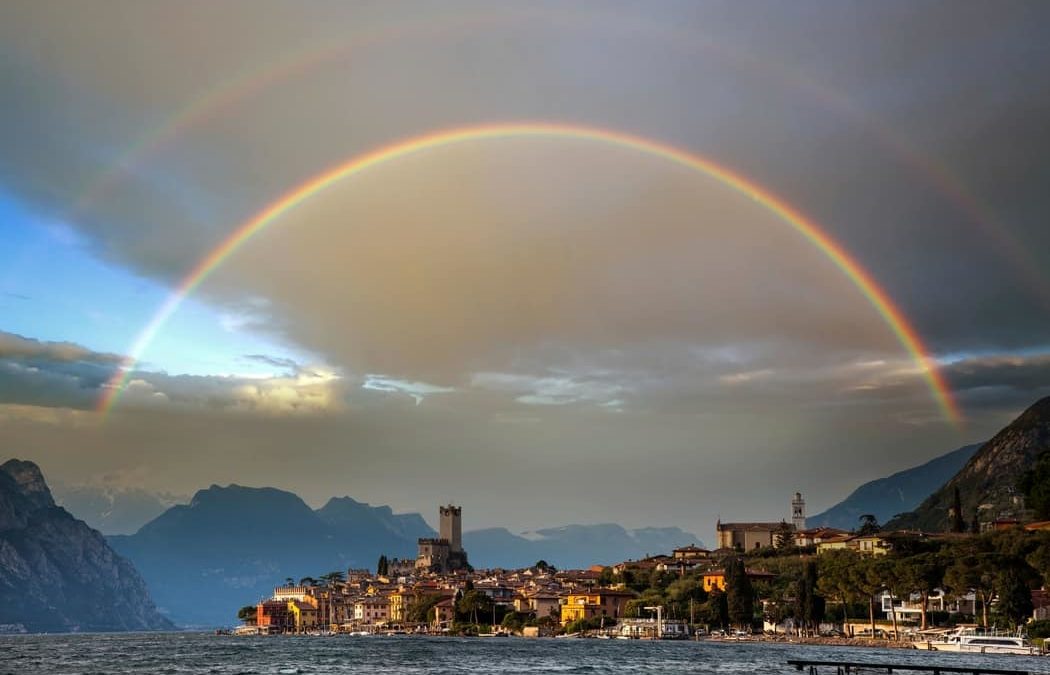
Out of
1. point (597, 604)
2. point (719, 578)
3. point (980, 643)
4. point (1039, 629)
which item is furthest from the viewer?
point (597, 604)

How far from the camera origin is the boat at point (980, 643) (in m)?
105

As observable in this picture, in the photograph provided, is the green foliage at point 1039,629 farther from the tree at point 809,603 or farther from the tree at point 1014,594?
the tree at point 809,603

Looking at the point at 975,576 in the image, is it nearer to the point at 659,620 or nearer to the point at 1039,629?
the point at 1039,629

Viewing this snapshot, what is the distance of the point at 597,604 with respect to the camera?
184 metres

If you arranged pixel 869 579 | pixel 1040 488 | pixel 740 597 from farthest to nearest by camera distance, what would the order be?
1. pixel 740 597
2. pixel 1040 488
3. pixel 869 579

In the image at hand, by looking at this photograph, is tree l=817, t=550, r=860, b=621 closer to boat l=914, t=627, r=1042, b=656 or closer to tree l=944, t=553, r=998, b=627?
tree l=944, t=553, r=998, b=627

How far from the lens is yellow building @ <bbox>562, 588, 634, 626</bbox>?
18350cm

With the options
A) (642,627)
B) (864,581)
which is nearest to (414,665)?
(864,581)

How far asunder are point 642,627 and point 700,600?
12869mm

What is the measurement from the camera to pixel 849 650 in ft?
392

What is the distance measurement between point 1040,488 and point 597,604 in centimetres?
6846

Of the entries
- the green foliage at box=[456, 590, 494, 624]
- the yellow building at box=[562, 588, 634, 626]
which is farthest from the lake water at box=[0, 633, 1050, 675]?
the green foliage at box=[456, 590, 494, 624]

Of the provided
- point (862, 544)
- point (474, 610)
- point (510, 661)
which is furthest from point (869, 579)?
point (474, 610)

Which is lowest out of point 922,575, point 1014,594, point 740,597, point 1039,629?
point 1039,629
